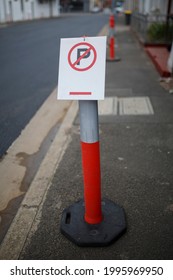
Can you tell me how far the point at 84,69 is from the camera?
2318 mm

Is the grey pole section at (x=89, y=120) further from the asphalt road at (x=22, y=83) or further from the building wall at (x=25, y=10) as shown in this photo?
the building wall at (x=25, y=10)

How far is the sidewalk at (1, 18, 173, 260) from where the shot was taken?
2.64 m

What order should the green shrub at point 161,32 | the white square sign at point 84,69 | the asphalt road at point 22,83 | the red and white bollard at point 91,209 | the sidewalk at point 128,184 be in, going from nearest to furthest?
the white square sign at point 84,69 → the red and white bollard at point 91,209 → the sidewalk at point 128,184 → the asphalt road at point 22,83 → the green shrub at point 161,32

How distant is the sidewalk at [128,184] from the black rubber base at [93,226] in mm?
59

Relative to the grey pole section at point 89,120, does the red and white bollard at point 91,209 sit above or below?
below

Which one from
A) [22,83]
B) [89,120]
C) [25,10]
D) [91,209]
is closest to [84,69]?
[89,120]

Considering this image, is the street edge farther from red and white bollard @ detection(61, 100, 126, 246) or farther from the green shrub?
the green shrub

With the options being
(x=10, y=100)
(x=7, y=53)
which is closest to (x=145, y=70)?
(x=10, y=100)

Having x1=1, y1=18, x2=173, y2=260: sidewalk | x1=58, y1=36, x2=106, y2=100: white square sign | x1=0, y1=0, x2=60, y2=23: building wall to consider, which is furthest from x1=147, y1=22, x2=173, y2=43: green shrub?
x1=0, y1=0, x2=60, y2=23: building wall

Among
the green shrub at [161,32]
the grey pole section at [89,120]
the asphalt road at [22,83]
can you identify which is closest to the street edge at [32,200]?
the asphalt road at [22,83]

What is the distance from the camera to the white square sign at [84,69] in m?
2.29
